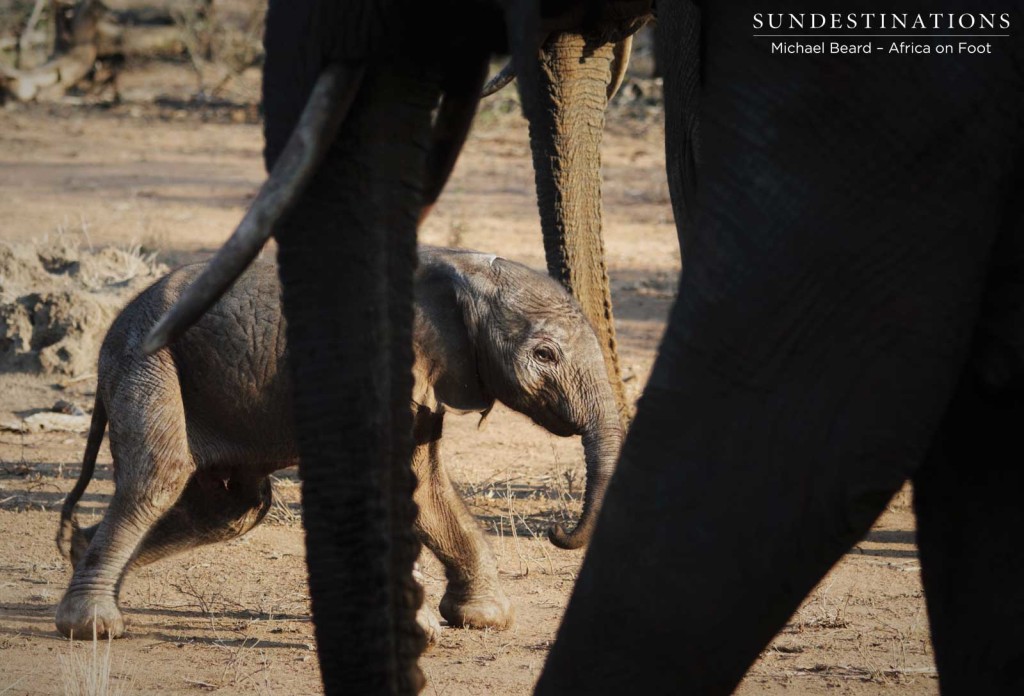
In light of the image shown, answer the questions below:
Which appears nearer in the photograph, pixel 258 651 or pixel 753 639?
pixel 753 639

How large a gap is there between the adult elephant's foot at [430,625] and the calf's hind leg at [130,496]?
720 millimetres

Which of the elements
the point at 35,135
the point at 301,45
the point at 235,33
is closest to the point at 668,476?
the point at 301,45

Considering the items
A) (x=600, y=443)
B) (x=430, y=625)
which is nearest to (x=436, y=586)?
(x=430, y=625)

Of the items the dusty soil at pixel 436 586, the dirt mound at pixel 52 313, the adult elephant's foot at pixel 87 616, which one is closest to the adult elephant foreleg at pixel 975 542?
the dusty soil at pixel 436 586

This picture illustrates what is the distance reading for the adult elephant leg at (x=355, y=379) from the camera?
6.12ft

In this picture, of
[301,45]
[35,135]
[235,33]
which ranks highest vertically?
[235,33]

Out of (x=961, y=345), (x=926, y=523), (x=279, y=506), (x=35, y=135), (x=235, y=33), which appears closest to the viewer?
(x=961, y=345)

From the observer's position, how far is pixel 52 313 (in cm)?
675

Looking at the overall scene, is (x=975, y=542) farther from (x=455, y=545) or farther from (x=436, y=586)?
(x=436, y=586)

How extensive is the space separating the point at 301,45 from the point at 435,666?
232cm

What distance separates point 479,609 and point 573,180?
4.60ft

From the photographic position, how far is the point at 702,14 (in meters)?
1.84

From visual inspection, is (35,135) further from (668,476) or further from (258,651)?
(668,476)

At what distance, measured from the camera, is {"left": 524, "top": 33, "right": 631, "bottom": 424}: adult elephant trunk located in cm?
461
